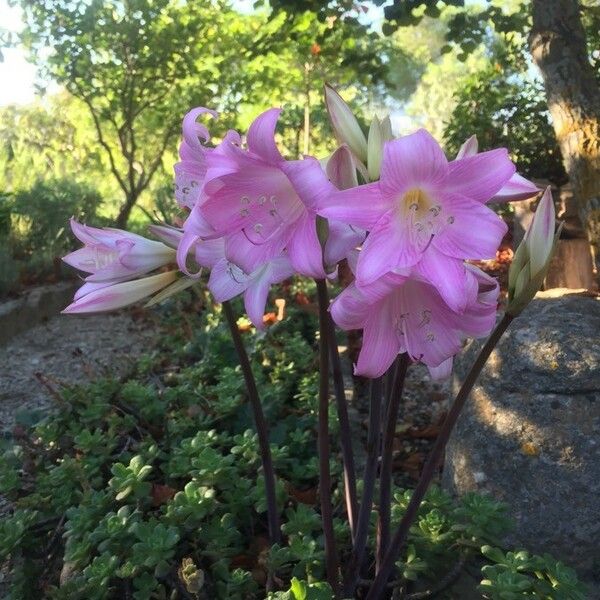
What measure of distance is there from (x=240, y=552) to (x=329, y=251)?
3.78ft

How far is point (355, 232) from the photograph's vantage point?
3.59 ft

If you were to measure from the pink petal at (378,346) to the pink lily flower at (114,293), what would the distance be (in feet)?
1.31

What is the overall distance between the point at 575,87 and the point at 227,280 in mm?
4039

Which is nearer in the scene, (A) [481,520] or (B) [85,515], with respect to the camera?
(A) [481,520]

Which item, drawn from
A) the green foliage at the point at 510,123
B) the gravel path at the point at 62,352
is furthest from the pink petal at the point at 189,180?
the green foliage at the point at 510,123

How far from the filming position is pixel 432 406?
3.71 m

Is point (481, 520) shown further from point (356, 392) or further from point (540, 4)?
point (540, 4)

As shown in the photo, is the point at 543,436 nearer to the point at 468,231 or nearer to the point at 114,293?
the point at 468,231

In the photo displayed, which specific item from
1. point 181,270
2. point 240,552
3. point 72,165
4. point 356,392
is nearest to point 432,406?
point 356,392

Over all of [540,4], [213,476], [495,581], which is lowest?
[495,581]

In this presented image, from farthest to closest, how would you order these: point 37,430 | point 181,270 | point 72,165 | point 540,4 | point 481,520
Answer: point 72,165 → point 540,4 → point 37,430 → point 481,520 → point 181,270

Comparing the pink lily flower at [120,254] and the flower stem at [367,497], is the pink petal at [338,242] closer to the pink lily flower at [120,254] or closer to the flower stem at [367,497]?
the pink lily flower at [120,254]

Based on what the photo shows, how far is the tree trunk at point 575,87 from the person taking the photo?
4461mm

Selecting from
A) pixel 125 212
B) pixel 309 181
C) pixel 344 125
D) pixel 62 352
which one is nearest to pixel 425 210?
pixel 309 181
